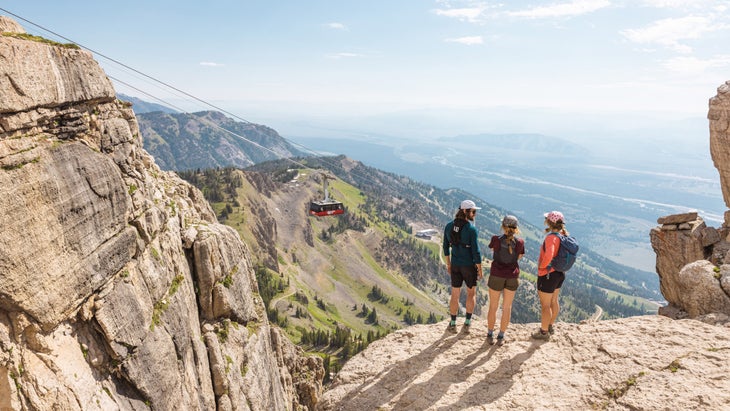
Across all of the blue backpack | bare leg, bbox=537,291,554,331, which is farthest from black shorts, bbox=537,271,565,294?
the blue backpack

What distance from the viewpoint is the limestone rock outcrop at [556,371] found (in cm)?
1211

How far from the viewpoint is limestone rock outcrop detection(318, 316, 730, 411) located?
12109 millimetres

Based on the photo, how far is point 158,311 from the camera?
24562 millimetres

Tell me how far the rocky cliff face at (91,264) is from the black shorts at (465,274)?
1654 centimetres

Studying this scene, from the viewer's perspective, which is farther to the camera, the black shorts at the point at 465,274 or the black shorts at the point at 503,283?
the black shorts at the point at 465,274

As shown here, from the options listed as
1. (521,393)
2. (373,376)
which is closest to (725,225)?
(521,393)

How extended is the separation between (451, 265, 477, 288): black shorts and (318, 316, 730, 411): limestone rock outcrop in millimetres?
2502

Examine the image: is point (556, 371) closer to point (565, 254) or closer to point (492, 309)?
point (492, 309)

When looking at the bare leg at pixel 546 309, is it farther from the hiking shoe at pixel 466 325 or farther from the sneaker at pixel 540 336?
the hiking shoe at pixel 466 325

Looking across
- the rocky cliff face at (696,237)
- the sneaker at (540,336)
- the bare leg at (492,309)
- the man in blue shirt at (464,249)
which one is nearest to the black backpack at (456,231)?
the man in blue shirt at (464,249)

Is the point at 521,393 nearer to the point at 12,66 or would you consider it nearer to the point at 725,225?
the point at 12,66

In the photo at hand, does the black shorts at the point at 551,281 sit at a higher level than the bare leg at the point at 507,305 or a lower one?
higher

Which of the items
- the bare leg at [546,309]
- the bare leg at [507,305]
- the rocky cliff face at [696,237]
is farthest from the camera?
the rocky cliff face at [696,237]

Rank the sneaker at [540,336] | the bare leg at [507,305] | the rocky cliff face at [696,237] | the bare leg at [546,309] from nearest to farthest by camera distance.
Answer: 1. the bare leg at [507,305]
2. the bare leg at [546,309]
3. the sneaker at [540,336]
4. the rocky cliff face at [696,237]
